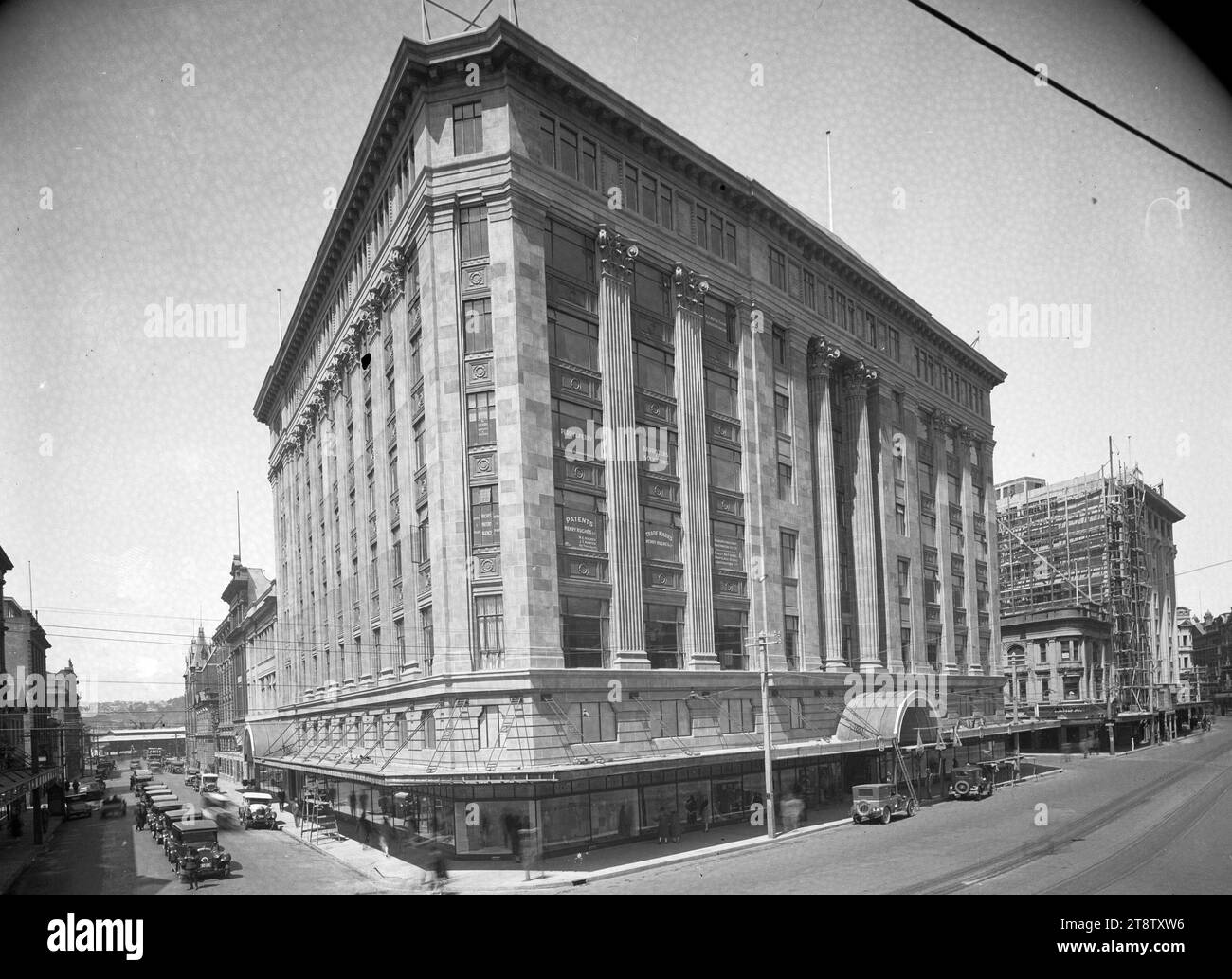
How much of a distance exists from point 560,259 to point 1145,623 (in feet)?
317

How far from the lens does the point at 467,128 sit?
35156mm

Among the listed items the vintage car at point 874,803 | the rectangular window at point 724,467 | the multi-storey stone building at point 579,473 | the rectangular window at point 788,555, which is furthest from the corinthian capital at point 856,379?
the vintage car at point 874,803

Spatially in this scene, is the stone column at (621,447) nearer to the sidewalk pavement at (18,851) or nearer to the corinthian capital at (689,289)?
the corinthian capital at (689,289)

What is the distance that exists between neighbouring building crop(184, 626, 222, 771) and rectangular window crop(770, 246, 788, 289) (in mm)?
88565

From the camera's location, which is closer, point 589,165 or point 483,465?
point 483,465

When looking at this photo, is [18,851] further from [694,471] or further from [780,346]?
[780,346]

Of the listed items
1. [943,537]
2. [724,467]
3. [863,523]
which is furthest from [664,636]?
[943,537]

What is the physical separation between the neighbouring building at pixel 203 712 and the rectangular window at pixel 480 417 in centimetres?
8815

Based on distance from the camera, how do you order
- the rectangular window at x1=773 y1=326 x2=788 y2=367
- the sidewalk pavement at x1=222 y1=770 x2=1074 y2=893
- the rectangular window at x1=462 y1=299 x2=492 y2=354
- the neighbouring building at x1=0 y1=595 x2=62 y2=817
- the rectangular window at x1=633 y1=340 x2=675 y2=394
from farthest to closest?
the neighbouring building at x1=0 y1=595 x2=62 y2=817, the rectangular window at x1=773 y1=326 x2=788 y2=367, the rectangular window at x1=633 y1=340 x2=675 y2=394, the rectangular window at x1=462 y1=299 x2=492 y2=354, the sidewalk pavement at x1=222 y1=770 x2=1074 y2=893

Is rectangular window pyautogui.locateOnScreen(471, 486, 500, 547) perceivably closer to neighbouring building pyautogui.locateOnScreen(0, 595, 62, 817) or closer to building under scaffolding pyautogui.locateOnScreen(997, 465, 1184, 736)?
neighbouring building pyautogui.locateOnScreen(0, 595, 62, 817)

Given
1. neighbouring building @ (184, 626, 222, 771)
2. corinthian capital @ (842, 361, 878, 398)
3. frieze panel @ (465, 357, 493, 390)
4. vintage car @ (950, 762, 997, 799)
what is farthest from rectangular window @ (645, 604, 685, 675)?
neighbouring building @ (184, 626, 222, 771)

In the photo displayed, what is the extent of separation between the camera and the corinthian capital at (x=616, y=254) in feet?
124

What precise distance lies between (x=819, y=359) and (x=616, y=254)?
17594 millimetres

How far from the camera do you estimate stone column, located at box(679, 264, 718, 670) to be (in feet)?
130
